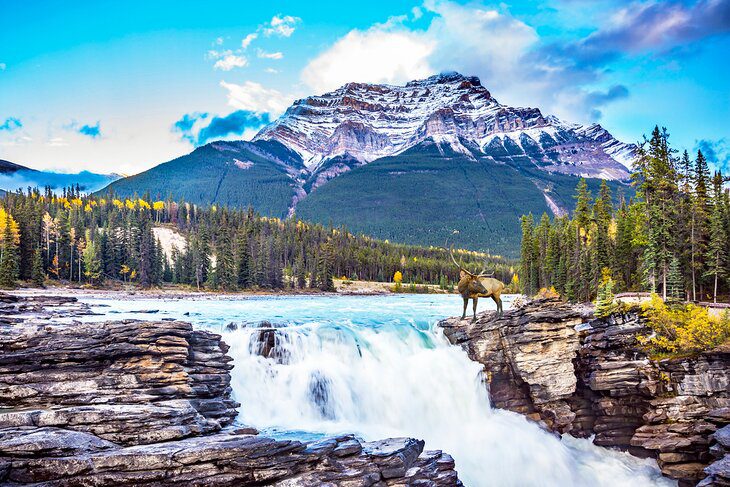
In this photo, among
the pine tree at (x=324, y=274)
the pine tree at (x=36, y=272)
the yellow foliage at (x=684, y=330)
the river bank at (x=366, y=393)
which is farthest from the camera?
the pine tree at (x=324, y=274)

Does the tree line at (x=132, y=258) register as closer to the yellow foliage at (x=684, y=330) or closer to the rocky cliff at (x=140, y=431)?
the yellow foliage at (x=684, y=330)

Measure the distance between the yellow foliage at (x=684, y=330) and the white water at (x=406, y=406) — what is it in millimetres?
5968

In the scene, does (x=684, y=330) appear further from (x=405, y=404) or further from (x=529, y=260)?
(x=529, y=260)

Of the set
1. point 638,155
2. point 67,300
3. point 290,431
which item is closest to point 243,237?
point 67,300

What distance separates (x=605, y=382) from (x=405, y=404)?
34.6 ft

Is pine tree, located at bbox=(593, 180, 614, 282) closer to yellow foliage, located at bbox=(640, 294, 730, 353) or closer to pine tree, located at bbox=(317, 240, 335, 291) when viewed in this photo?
yellow foliage, located at bbox=(640, 294, 730, 353)

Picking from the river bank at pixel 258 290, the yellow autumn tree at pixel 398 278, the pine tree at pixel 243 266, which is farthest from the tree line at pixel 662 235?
the yellow autumn tree at pixel 398 278

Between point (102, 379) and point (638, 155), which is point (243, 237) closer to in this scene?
point (638, 155)

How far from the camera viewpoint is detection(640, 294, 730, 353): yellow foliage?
77.2 ft

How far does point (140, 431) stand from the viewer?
13164 millimetres

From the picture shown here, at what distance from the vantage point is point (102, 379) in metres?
17.2

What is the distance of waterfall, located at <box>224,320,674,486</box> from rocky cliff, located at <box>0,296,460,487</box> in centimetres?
387

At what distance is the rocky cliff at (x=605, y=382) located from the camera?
69.2 ft

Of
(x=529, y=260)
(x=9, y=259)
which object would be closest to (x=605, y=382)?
(x=529, y=260)
